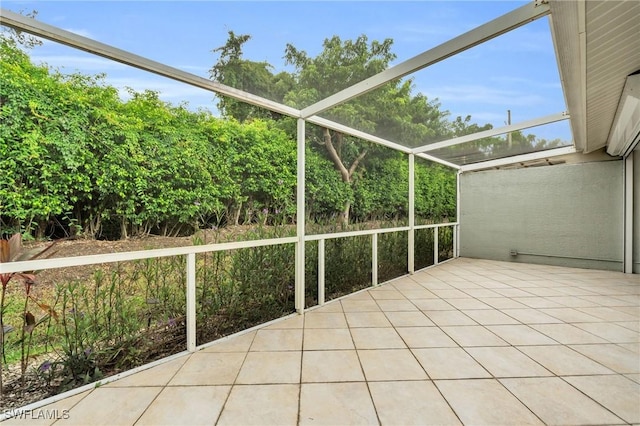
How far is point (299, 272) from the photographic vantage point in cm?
352

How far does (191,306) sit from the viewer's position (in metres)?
2.56

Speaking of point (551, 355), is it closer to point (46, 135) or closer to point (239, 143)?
point (239, 143)

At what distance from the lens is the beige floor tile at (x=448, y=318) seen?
128 inches

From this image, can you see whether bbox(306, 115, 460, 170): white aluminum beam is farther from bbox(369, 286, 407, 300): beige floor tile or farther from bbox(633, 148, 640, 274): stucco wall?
bbox(633, 148, 640, 274): stucco wall

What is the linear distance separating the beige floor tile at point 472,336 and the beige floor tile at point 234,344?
202cm

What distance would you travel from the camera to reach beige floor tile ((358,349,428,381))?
217 centimetres

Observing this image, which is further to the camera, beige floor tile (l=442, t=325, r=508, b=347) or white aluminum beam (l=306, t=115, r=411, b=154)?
white aluminum beam (l=306, t=115, r=411, b=154)

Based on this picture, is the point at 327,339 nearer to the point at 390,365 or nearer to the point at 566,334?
the point at 390,365

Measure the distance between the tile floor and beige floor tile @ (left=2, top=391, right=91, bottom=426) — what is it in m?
0.03

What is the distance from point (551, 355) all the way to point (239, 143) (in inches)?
138

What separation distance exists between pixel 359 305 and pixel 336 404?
2060mm

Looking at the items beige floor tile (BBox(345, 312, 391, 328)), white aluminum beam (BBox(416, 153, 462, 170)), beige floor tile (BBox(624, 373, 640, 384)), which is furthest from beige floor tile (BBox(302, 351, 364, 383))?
white aluminum beam (BBox(416, 153, 462, 170))

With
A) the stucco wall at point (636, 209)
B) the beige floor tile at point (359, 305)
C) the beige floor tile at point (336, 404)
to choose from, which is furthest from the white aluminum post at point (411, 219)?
the stucco wall at point (636, 209)

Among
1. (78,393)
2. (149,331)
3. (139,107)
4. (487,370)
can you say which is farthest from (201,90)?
(487,370)
